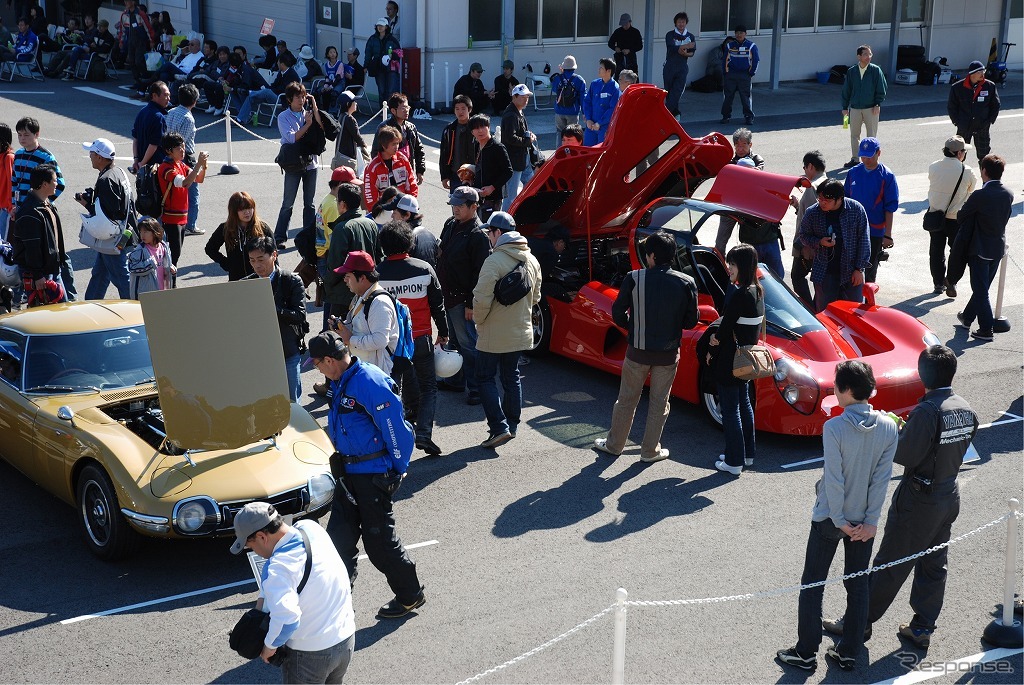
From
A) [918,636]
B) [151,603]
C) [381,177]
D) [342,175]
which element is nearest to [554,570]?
[918,636]

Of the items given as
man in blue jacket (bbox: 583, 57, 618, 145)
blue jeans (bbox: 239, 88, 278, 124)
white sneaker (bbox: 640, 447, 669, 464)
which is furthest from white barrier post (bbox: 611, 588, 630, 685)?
blue jeans (bbox: 239, 88, 278, 124)

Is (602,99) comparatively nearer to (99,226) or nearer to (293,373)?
(99,226)

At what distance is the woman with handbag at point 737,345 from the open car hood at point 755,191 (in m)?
1.73

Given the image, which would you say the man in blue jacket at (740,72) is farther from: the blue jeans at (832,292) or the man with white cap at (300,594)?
the man with white cap at (300,594)

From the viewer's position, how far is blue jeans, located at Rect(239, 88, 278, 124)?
2308cm

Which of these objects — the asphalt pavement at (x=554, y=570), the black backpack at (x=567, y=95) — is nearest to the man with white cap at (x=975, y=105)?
the black backpack at (x=567, y=95)

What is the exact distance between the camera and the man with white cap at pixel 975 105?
61.6 feet

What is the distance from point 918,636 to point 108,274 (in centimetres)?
825

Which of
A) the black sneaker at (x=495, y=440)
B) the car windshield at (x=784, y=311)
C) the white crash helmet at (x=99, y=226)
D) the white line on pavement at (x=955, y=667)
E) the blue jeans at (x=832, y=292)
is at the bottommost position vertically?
the white line on pavement at (x=955, y=667)

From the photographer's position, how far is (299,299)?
9.02 m

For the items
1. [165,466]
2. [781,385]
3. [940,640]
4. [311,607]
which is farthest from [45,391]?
[940,640]

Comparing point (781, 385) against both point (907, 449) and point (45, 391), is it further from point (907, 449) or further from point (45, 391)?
point (45, 391)

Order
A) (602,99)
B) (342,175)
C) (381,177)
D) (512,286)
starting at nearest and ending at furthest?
1. (512,286)
2. (342,175)
3. (381,177)
4. (602,99)

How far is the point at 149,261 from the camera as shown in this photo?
34.4 ft
